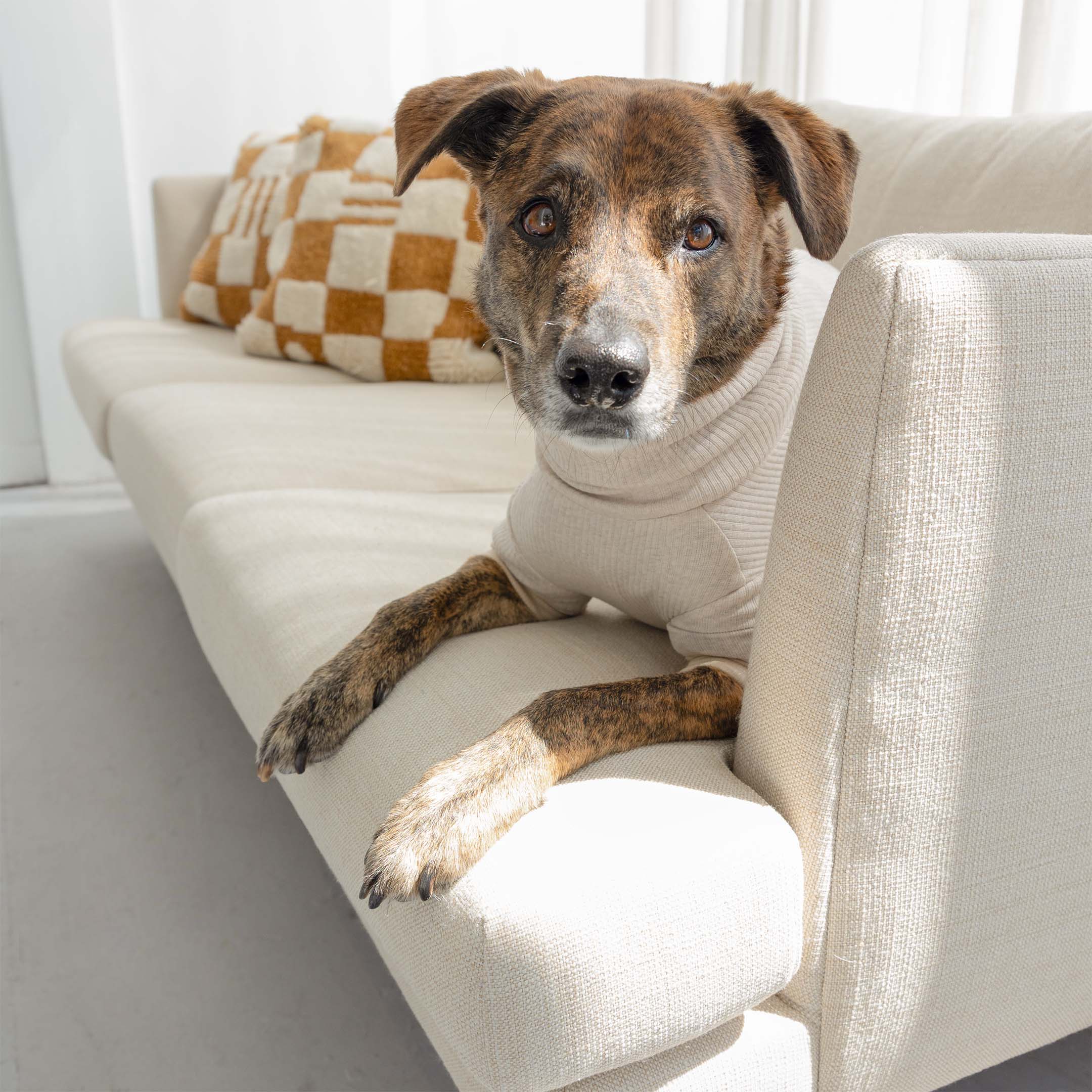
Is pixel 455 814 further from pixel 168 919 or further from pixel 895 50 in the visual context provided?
pixel 895 50

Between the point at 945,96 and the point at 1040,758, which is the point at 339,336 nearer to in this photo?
the point at 945,96

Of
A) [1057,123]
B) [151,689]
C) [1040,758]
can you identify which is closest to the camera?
[1040,758]

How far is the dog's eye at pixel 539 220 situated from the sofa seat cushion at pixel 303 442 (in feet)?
2.69

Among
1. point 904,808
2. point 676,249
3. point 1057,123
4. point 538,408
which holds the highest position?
point 1057,123

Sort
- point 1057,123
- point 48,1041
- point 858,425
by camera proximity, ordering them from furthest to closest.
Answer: point 1057,123, point 48,1041, point 858,425

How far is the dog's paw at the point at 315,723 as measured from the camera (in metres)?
1.16

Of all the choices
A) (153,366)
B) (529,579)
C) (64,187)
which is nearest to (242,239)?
(153,366)

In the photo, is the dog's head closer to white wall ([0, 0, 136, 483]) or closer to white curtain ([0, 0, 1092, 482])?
white curtain ([0, 0, 1092, 482])

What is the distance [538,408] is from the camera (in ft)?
3.87

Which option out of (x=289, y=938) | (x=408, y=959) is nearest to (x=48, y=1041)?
(x=289, y=938)

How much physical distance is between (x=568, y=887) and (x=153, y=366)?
2.51 meters

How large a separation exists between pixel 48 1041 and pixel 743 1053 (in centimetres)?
97

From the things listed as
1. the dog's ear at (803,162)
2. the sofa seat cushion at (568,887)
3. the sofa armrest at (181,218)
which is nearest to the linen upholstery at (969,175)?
the dog's ear at (803,162)

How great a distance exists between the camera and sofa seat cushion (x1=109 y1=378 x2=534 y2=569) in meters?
2.02
